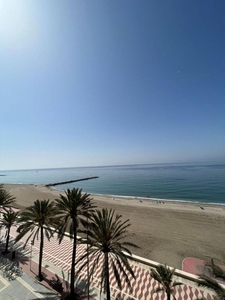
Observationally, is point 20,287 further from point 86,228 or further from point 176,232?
point 176,232

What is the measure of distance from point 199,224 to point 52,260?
1103 inches

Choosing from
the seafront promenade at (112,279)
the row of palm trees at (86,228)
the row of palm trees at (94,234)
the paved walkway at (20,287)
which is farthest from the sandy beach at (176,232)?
the paved walkway at (20,287)

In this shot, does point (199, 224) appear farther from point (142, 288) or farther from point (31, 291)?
point (31, 291)

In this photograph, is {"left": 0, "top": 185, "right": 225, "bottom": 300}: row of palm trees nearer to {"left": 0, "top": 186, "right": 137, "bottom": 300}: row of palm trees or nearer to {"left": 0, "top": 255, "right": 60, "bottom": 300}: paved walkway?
{"left": 0, "top": 186, "right": 137, "bottom": 300}: row of palm trees

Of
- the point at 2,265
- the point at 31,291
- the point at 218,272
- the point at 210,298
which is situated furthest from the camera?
the point at 2,265

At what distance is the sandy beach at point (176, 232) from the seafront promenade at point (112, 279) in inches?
164

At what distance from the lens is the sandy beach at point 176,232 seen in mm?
22203

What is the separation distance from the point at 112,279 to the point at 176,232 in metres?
16.6

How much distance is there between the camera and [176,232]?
2881 centimetres

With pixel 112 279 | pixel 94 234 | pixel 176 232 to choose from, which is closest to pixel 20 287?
pixel 112 279

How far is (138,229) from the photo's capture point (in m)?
30.4

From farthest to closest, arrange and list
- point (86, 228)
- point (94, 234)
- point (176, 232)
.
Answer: point (176, 232), point (86, 228), point (94, 234)

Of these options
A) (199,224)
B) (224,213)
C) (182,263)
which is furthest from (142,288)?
(224,213)

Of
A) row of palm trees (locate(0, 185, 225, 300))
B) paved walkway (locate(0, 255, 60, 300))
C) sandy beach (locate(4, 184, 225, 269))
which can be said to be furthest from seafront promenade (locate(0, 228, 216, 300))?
sandy beach (locate(4, 184, 225, 269))
